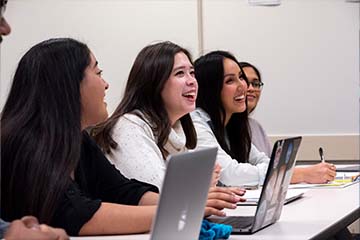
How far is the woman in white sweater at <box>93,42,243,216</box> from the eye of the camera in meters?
2.64

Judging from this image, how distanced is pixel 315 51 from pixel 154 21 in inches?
39.7

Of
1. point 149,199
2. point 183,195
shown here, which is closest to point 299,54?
point 149,199

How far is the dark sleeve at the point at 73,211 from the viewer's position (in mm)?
1875

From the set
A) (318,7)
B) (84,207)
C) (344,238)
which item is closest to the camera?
(84,207)

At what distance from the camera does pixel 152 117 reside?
9.31ft

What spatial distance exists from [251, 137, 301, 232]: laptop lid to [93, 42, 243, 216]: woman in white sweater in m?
0.46

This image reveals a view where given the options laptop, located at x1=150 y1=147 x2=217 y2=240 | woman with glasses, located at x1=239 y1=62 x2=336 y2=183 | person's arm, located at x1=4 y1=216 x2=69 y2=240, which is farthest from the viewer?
woman with glasses, located at x1=239 y1=62 x2=336 y2=183

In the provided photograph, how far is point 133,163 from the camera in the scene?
8.64 ft

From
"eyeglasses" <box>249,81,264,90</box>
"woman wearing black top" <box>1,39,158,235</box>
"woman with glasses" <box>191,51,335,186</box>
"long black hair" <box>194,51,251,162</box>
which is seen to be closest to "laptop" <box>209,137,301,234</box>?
"woman wearing black top" <box>1,39,158,235</box>

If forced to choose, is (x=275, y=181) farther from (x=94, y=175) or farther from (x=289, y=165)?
(x=94, y=175)

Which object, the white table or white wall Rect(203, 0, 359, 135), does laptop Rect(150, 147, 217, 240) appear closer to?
the white table

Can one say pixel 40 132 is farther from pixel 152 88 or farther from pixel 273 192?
pixel 152 88

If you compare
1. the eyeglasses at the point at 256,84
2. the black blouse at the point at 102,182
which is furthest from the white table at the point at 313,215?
the eyeglasses at the point at 256,84

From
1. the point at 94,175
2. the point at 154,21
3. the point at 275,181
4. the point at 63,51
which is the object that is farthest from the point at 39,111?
the point at 154,21
